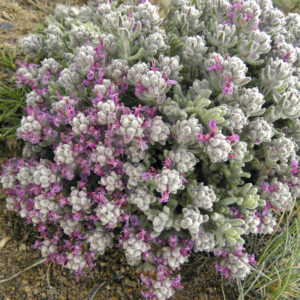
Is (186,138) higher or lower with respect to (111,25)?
lower

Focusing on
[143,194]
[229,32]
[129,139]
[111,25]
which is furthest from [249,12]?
[143,194]

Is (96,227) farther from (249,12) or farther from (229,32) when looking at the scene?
(249,12)

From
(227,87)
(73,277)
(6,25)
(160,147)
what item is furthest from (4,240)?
(6,25)

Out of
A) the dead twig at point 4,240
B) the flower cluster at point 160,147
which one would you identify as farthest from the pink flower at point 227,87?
the dead twig at point 4,240

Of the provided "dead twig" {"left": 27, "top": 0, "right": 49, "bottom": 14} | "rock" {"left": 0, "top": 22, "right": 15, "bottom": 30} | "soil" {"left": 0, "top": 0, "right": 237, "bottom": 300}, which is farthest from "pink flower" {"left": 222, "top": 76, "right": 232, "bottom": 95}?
"dead twig" {"left": 27, "top": 0, "right": 49, "bottom": 14}

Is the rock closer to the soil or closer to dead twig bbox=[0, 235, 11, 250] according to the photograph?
the soil
